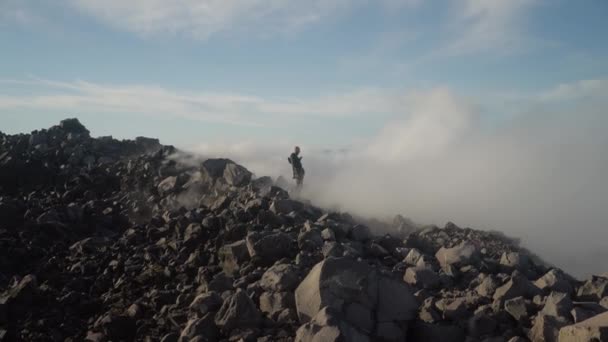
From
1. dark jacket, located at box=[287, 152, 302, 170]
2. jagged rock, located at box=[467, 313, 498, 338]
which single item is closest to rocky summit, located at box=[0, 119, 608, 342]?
jagged rock, located at box=[467, 313, 498, 338]

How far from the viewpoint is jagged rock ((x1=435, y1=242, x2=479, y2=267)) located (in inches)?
420

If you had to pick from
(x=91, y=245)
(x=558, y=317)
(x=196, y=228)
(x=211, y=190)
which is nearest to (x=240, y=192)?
(x=211, y=190)

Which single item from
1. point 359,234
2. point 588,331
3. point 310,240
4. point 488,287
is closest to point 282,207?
point 359,234

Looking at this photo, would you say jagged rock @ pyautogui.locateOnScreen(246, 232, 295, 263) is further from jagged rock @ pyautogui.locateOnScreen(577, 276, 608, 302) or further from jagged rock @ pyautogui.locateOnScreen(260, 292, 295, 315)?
jagged rock @ pyautogui.locateOnScreen(577, 276, 608, 302)

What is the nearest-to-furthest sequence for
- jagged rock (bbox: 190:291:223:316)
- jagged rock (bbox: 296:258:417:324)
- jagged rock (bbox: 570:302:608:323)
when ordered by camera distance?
jagged rock (bbox: 570:302:608:323) < jagged rock (bbox: 296:258:417:324) < jagged rock (bbox: 190:291:223:316)

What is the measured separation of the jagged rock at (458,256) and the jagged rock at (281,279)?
367 cm

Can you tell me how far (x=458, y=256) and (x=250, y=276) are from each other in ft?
15.3

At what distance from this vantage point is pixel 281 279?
29.6 ft

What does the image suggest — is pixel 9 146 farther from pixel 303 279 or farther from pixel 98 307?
pixel 303 279

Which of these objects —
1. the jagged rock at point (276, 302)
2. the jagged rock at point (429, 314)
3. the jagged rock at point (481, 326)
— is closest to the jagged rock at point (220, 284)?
the jagged rock at point (276, 302)

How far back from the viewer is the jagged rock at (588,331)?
6035 millimetres

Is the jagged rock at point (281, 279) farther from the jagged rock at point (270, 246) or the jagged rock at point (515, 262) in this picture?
the jagged rock at point (515, 262)

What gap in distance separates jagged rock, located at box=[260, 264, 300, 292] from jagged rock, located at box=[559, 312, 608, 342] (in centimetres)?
Result: 445

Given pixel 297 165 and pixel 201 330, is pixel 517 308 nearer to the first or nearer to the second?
pixel 201 330
